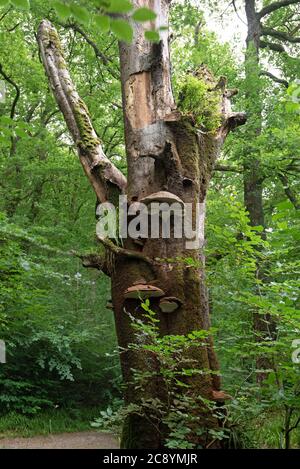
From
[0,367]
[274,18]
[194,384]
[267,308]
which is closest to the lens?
[267,308]

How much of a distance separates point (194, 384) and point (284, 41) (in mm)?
12849

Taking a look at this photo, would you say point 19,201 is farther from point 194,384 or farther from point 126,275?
point 194,384

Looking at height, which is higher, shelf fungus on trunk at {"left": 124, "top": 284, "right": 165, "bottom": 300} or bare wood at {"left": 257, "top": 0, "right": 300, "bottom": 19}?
bare wood at {"left": 257, "top": 0, "right": 300, "bottom": 19}

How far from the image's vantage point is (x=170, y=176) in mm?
3883

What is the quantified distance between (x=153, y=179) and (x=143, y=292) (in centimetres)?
112

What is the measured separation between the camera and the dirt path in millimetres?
6191

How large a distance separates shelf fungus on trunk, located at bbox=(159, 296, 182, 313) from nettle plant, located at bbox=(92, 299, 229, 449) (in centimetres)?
17

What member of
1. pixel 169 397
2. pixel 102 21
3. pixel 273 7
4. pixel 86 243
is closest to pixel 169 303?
pixel 169 397

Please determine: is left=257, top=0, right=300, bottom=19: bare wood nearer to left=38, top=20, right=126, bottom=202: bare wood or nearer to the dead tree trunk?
the dead tree trunk

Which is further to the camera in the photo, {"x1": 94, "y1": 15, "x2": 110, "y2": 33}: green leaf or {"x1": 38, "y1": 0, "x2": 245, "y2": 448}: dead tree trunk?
{"x1": 38, "y1": 0, "x2": 245, "y2": 448}: dead tree trunk

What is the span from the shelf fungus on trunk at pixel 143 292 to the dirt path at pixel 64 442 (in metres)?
3.44

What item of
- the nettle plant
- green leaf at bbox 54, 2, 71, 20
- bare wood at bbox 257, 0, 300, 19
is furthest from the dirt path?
bare wood at bbox 257, 0, 300, 19

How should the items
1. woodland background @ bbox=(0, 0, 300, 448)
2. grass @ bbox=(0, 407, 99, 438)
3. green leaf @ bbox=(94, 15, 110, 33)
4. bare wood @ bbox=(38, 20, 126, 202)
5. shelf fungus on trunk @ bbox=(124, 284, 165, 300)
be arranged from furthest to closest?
grass @ bbox=(0, 407, 99, 438) < bare wood @ bbox=(38, 20, 126, 202) < woodland background @ bbox=(0, 0, 300, 448) < shelf fungus on trunk @ bbox=(124, 284, 165, 300) < green leaf @ bbox=(94, 15, 110, 33)
